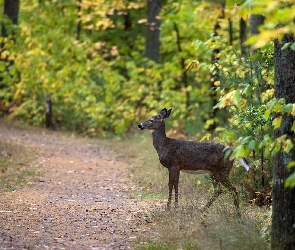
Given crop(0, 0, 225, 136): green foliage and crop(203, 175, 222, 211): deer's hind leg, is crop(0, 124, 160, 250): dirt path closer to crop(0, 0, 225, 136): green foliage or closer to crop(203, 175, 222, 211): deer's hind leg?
crop(203, 175, 222, 211): deer's hind leg

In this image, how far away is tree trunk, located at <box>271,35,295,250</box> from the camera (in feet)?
20.8

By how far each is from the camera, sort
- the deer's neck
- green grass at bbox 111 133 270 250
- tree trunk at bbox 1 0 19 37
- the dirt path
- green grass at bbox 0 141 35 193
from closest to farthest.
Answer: green grass at bbox 111 133 270 250, the dirt path, the deer's neck, green grass at bbox 0 141 35 193, tree trunk at bbox 1 0 19 37

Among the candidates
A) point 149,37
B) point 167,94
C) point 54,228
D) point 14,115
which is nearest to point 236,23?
point 149,37

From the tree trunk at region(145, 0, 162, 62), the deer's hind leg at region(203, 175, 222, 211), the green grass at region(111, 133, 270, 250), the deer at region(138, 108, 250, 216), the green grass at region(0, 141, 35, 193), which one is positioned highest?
the tree trunk at region(145, 0, 162, 62)

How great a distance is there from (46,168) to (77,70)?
29.6 ft

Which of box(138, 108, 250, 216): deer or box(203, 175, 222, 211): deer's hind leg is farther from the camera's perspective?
box(138, 108, 250, 216): deer

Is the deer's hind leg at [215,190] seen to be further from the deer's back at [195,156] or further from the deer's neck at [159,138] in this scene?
the deer's neck at [159,138]

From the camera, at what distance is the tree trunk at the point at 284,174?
6.35 m

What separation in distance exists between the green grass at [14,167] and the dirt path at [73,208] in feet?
0.86

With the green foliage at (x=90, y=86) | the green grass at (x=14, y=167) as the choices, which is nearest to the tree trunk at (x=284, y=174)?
the green grass at (x=14, y=167)

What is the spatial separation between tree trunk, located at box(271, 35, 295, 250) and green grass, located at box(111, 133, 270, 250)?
0.35m

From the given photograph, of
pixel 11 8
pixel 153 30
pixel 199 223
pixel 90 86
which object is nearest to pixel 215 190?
pixel 199 223

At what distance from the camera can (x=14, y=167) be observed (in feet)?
42.6

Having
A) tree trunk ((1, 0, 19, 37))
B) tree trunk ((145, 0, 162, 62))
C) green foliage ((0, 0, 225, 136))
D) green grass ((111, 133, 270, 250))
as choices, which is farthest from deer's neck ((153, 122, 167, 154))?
tree trunk ((145, 0, 162, 62))
